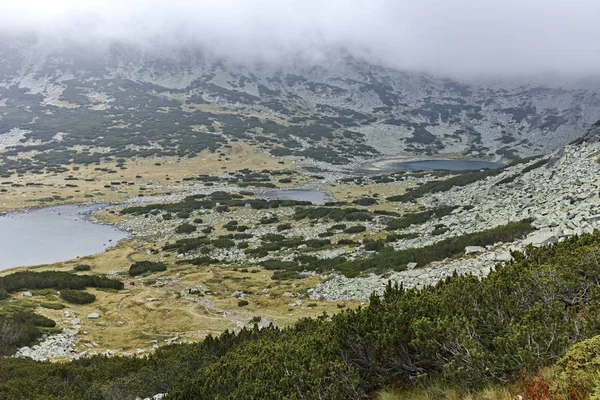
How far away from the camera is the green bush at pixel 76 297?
71.7 feet

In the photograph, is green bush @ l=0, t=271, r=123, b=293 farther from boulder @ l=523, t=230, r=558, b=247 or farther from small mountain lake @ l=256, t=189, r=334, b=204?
small mountain lake @ l=256, t=189, r=334, b=204

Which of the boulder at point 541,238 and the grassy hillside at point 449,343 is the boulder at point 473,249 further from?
the grassy hillside at point 449,343

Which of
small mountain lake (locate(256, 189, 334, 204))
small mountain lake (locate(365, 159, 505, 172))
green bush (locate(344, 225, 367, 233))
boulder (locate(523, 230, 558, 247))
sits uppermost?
boulder (locate(523, 230, 558, 247))

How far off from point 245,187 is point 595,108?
13613cm

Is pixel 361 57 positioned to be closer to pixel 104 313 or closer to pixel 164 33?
pixel 164 33

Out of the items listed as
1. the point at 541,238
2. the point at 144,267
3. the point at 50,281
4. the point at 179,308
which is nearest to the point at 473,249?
Answer: the point at 541,238

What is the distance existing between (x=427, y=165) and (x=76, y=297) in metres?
91.0

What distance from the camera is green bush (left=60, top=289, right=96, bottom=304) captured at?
Result: 21.8 m

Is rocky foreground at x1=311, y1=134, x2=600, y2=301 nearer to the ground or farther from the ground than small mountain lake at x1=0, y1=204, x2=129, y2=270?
farther from the ground

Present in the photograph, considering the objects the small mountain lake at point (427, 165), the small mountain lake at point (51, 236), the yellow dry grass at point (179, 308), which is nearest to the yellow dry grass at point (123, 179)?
the small mountain lake at point (51, 236)

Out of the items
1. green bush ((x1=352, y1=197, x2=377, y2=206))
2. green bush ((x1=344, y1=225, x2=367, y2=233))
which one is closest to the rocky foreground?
green bush ((x1=344, y1=225, x2=367, y2=233))

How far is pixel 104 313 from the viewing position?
67.2 ft

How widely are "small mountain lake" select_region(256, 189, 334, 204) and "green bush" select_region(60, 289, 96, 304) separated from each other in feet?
125

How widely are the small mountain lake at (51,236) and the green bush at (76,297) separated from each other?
1357 centimetres
